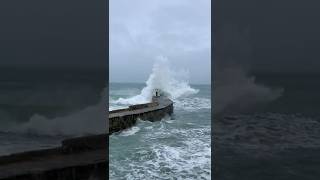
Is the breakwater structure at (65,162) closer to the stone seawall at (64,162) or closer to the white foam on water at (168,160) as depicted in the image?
the stone seawall at (64,162)

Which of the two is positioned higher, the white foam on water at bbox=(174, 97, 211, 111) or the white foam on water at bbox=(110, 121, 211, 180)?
the white foam on water at bbox=(174, 97, 211, 111)

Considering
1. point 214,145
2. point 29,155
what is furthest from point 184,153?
point 29,155

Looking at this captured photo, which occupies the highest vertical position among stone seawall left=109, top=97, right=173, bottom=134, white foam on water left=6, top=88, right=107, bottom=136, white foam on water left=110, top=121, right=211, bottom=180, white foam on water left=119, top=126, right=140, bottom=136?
white foam on water left=6, top=88, right=107, bottom=136

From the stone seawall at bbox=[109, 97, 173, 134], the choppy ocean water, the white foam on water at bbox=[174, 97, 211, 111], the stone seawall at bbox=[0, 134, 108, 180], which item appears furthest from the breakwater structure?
the white foam on water at bbox=[174, 97, 211, 111]

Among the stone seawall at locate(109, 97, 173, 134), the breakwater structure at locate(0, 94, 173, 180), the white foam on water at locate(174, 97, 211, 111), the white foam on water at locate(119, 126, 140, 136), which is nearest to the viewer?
the breakwater structure at locate(0, 94, 173, 180)

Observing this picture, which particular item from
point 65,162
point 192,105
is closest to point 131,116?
point 65,162

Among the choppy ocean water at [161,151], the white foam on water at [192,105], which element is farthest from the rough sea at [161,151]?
the white foam on water at [192,105]

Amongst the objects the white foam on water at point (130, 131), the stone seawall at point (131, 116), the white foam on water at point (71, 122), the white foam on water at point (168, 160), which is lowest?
the white foam on water at point (168, 160)

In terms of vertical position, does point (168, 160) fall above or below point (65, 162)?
below

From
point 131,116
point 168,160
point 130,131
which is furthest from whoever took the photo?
point 131,116

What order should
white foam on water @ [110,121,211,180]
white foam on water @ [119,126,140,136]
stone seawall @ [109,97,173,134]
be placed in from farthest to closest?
stone seawall @ [109,97,173,134] < white foam on water @ [119,126,140,136] < white foam on water @ [110,121,211,180]

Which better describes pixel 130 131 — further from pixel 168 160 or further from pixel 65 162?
pixel 65 162

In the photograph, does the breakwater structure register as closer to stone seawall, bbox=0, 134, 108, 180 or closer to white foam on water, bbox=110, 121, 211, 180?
stone seawall, bbox=0, 134, 108, 180

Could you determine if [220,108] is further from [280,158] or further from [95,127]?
[95,127]
